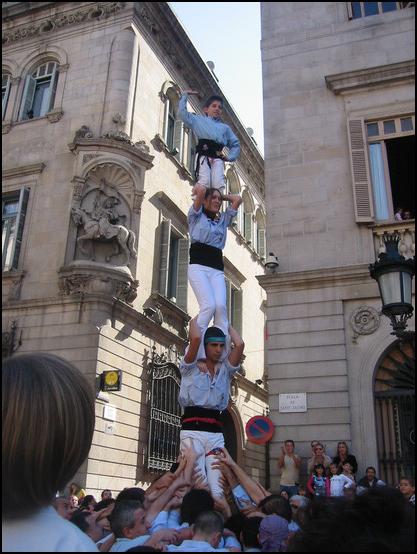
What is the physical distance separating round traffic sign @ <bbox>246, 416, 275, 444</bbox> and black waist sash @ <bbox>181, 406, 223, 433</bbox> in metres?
3.65

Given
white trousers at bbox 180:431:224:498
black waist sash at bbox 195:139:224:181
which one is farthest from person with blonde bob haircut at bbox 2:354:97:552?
black waist sash at bbox 195:139:224:181

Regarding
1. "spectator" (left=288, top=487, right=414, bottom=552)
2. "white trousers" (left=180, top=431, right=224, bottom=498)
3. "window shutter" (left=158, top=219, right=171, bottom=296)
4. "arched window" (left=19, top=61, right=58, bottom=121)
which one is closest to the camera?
"spectator" (left=288, top=487, right=414, bottom=552)

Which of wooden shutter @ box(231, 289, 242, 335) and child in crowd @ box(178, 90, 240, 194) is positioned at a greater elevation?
wooden shutter @ box(231, 289, 242, 335)

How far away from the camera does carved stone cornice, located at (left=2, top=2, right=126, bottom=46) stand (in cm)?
2059

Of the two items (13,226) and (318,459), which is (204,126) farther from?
(13,226)

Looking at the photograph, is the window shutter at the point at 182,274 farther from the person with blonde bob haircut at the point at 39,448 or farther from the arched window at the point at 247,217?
the person with blonde bob haircut at the point at 39,448

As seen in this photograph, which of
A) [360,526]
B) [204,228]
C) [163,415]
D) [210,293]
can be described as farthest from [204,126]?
[163,415]

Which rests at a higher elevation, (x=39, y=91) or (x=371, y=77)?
(x=39, y=91)

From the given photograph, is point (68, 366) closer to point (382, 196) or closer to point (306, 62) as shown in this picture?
point (382, 196)

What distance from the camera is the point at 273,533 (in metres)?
4.23

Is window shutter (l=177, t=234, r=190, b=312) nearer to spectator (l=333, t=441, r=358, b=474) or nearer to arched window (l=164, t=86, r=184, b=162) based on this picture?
arched window (l=164, t=86, r=184, b=162)

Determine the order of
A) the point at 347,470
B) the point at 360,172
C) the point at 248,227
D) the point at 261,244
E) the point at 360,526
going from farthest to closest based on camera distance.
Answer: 1. the point at 261,244
2. the point at 248,227
3. the point at 360,172
4. the point at 347,470
5. the point at 360,526

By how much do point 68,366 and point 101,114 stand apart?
60.2ft

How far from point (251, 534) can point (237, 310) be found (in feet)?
75.3
